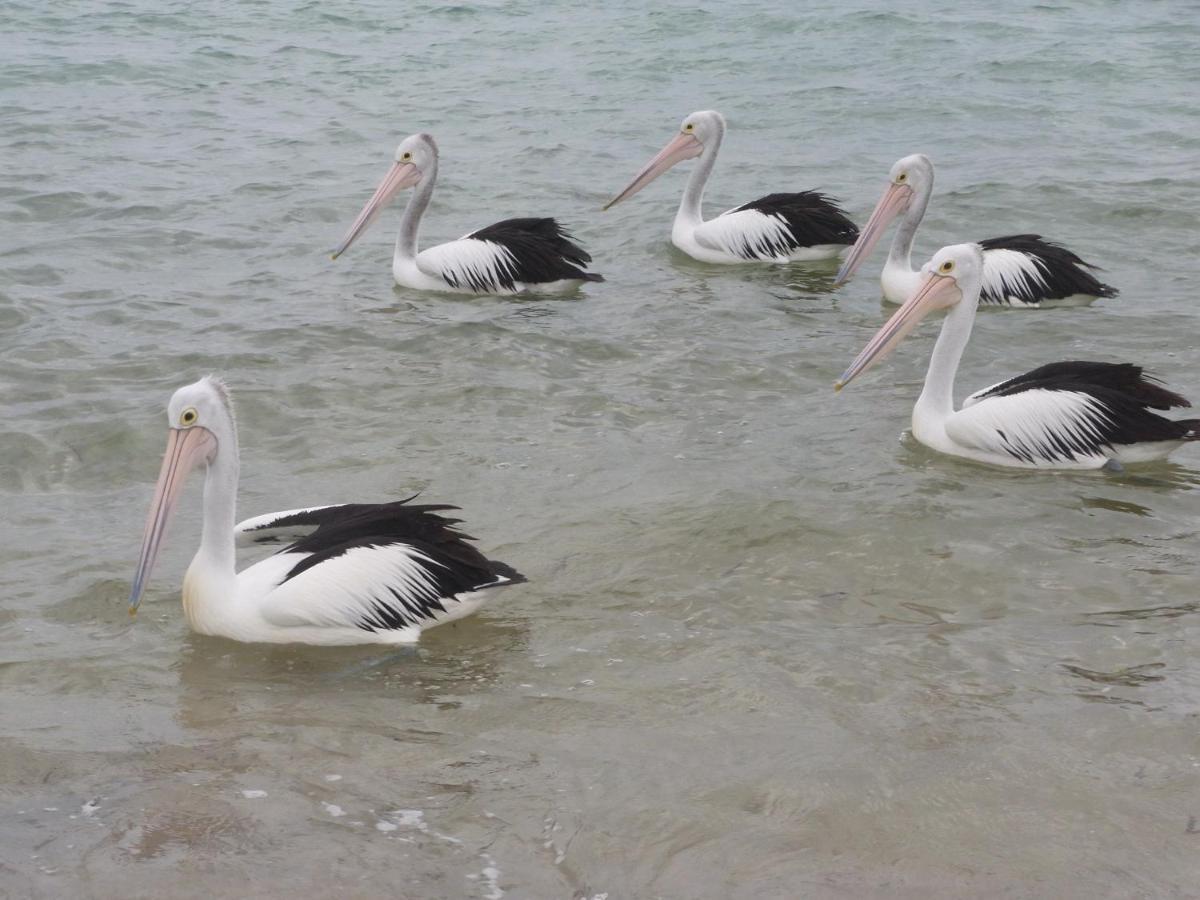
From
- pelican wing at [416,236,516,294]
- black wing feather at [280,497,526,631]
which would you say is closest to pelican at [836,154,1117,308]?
pelican wing at [416,236,516,294]

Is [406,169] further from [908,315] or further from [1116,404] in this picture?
[1116,404]

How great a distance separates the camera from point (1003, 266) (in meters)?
7.40

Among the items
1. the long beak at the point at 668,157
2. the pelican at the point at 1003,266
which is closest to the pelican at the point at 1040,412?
the pelican at the point at 1003,266

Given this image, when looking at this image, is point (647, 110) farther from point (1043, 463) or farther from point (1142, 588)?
point (1142, 588)

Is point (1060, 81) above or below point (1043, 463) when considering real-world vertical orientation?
above

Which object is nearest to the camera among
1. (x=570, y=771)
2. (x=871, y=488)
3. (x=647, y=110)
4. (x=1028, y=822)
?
(x=1028, y=822)

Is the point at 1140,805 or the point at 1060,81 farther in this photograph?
the point at 1060,81

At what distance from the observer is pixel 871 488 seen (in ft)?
17.3

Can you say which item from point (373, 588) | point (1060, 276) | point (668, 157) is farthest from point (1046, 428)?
point (668, 157)

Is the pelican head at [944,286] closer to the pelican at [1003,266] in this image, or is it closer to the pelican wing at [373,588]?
the pelican at [1003,266]

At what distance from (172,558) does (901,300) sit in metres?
4.37

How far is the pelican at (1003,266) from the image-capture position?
7348mm

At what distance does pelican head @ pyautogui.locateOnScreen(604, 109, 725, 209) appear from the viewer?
905 cm

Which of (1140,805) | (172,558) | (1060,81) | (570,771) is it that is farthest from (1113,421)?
(1060,81)
